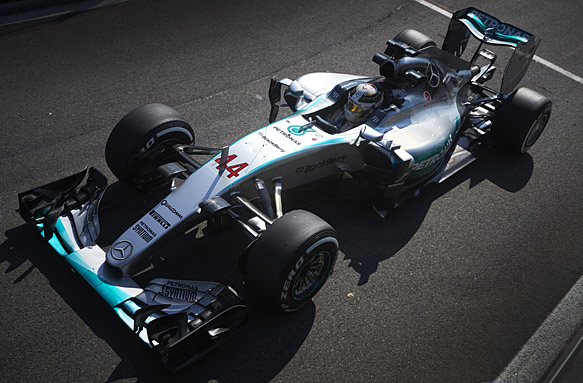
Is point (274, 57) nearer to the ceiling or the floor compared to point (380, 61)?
nearer to the floor

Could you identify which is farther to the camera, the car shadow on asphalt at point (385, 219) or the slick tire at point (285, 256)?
the car shadow on asphalt at point (385, 219)

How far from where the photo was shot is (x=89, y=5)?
31.8 feet

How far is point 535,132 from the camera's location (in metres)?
7.05

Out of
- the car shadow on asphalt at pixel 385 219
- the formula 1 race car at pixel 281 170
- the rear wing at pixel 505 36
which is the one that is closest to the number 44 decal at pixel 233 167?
the formula 1 race car at pixel 281 170

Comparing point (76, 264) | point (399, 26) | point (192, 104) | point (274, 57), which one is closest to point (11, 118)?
point (192, 104)

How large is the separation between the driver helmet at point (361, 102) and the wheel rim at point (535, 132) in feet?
7.43

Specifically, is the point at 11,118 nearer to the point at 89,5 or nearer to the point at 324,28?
the point at 89,5

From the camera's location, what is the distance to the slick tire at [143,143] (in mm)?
5344

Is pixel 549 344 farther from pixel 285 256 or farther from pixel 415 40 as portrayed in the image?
pixel 415 40

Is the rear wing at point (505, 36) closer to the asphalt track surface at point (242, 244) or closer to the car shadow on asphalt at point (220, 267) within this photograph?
the asphalt track surface at point (242, 244)

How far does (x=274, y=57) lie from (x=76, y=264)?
16.8ft

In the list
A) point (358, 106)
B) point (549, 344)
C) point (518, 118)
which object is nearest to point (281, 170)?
point (358, 106)

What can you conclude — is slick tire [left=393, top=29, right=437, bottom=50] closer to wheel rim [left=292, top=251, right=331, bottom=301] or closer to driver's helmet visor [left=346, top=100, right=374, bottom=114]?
driver's helmet visor [left=346, top=100, right=374, bottom=114]

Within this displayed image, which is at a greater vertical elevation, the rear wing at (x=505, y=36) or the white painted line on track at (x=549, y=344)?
the rear wing at (x=505, y=36)
